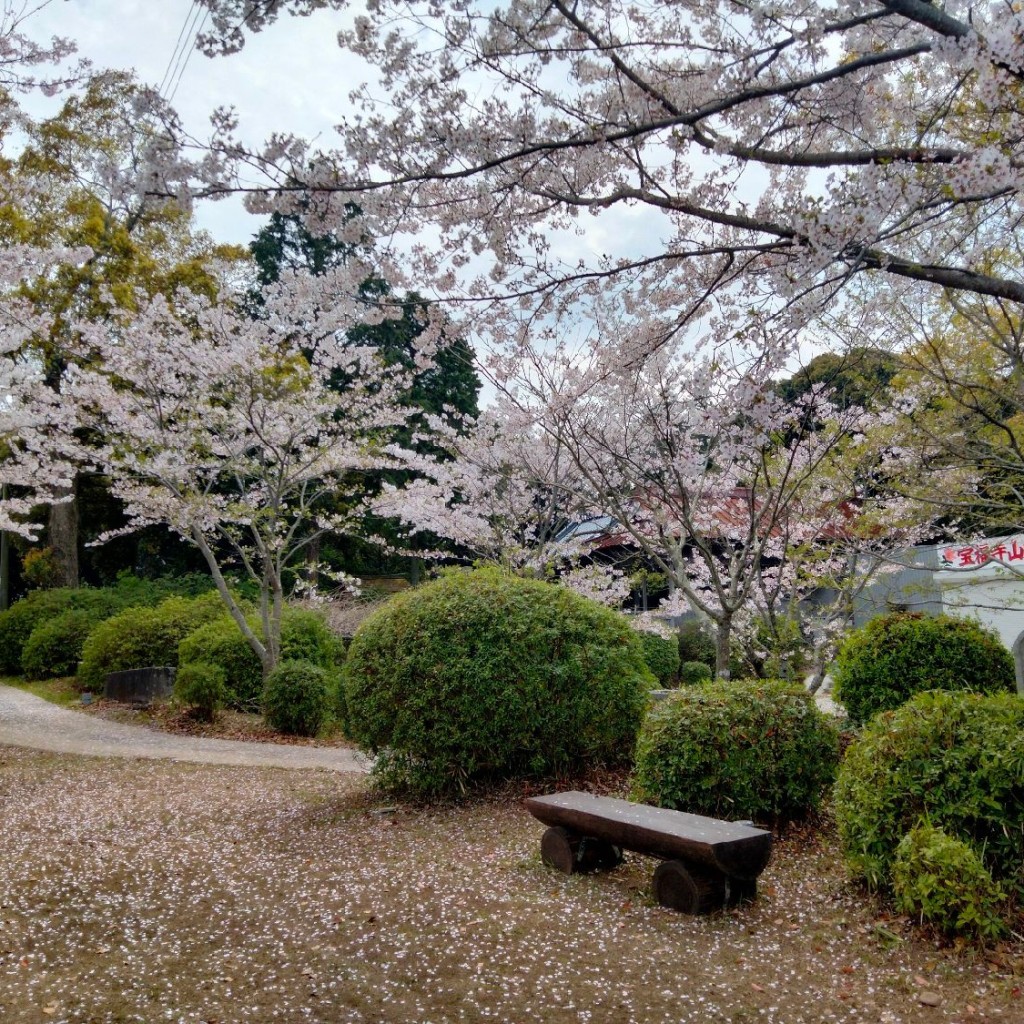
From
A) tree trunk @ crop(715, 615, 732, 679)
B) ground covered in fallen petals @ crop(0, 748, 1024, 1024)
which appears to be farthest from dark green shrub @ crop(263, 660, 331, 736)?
tree trunk @ crop(715, 615, 732, 679)

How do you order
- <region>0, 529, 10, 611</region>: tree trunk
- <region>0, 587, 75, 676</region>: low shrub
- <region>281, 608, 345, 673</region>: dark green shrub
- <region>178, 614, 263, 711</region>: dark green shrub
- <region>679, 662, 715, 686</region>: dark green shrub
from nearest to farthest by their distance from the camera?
<region>178, 614, 263, 711</region>: dark green shrub < <region>281, 608, 345, 673</region>: dark green shrub < <region>679, 662, 715, 686</region>: dark green shrub < <region>0, 587, 75, 676</region>: low shrub < <region>0, 529, 10, 611</region>: tree trunk

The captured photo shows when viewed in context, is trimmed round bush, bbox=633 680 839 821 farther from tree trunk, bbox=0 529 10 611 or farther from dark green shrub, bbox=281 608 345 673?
tree trunk, bbox=0 529 10 611

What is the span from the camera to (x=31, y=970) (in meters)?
A: 3.13

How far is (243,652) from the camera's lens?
10.4m

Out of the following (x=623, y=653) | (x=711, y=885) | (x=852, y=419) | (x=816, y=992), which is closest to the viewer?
(x=816, y=992)

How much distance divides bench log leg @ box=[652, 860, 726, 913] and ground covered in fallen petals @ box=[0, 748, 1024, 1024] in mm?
80

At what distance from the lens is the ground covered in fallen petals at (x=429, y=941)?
2.77 metres

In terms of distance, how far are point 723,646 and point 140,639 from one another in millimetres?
9363

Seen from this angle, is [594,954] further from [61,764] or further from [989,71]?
[61,764]

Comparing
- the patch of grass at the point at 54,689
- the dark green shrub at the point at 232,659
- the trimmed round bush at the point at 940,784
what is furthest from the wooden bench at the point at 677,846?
the patch of grass at the point at 54,689

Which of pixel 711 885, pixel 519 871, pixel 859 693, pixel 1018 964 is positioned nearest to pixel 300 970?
pixel 519 871

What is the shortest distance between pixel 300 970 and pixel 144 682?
881 centimetres

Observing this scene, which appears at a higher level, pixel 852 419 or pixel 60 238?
pixel 60 238

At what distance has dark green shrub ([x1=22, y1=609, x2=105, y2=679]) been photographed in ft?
44.4
